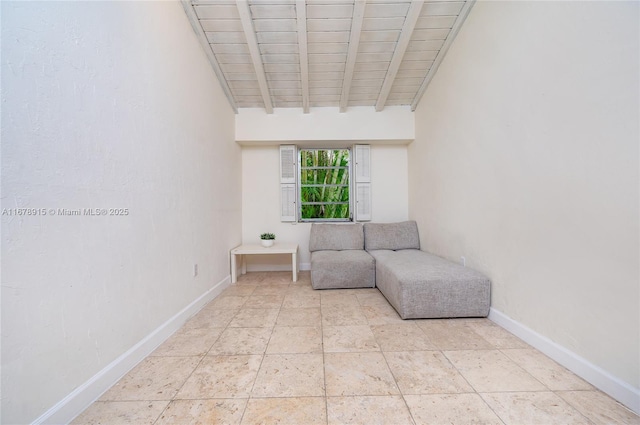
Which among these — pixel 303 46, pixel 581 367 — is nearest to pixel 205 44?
pixel 303 46

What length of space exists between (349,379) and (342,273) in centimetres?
167

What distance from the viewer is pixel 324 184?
14.1 ft

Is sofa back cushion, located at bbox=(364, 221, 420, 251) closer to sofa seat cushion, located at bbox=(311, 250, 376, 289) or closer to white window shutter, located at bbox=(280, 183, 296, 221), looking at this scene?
sofa seat cushion, located at bbox=(311, 250, 376, 289)

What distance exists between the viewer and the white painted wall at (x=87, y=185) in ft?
3.24

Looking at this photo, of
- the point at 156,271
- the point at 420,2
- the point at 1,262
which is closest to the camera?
the point at 1,262

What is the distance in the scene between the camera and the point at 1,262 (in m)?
0.93

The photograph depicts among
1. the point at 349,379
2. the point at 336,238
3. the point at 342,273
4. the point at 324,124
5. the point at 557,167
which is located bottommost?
the point at 349,379

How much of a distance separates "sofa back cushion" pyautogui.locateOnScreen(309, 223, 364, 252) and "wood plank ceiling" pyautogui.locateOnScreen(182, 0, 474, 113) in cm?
189

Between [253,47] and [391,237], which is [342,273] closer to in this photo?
[391,237]

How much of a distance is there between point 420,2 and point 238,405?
3.43m

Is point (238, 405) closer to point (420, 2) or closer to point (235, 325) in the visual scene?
point (235, 325)

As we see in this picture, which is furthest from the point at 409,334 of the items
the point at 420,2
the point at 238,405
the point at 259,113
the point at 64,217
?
the point at 259,113

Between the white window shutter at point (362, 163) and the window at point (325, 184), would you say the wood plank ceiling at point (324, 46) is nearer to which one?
the white window shutter at point (362, 163)

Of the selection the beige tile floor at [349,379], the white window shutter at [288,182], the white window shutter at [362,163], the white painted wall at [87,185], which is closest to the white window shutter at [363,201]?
the white window shutter at [362,163]
